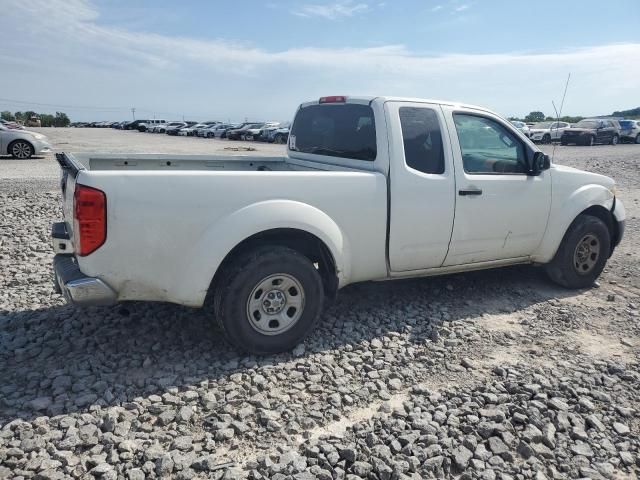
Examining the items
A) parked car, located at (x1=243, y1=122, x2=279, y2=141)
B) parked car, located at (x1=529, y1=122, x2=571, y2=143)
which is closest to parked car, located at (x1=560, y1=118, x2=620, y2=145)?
parked car, located at (x1=529, y1=122, x2=571, y2=143)

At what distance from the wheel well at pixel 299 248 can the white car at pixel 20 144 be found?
16373 millimetres

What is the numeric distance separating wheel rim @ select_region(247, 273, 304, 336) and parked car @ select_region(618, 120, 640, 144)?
3617 cm

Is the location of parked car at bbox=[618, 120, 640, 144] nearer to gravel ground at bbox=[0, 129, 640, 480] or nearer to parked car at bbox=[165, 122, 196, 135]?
gravel ground at bbox=[0, 129, 640, 480]

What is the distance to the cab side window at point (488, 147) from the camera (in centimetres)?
470

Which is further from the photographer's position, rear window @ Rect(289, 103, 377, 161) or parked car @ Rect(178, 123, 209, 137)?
parked car @ Rect(178, 123, 209, 137)

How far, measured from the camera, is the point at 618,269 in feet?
21.3

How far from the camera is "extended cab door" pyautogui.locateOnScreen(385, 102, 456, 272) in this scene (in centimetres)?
425

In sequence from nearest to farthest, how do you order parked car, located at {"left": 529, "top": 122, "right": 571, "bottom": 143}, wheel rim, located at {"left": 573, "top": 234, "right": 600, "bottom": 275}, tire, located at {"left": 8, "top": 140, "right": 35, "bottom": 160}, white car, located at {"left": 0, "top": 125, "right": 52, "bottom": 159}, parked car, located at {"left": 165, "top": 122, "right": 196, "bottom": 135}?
wheel rim, located at {"left": 573, "top": 234, "right": 600, "bottom": 275} < white car, located at {"left": 0, "top": 125, "right": 52, "bottom": 159} < tire, located at {"left": 8, "top": 140, "right": 35, "bottom": 160} < parked car, located at {"left": 529, "top": 122, "right": 571, "bottom": 143} < parked car, located at {"left": 165, "top": 122, "right": 196, "bottom": 135}

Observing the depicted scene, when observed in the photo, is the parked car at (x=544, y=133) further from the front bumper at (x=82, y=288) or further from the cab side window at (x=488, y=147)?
the front bumper at (x=82, y=288)

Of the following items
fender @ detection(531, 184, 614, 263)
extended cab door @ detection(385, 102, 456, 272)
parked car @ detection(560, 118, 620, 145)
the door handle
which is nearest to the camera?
extended cab door @ detection(385, 102, 456, 272)

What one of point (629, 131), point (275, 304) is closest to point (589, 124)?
point (629, 131)

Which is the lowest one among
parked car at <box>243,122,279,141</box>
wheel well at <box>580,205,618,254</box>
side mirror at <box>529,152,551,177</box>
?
wheel well at <box>580,205,618,254</box>

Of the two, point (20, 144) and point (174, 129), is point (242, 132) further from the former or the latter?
point (20, 144)

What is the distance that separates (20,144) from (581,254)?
1754 centimetres
